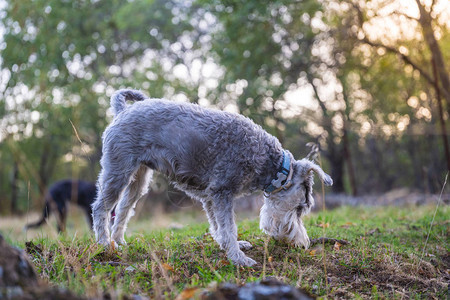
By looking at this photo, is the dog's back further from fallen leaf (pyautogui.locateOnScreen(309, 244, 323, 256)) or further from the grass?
fallen leaf (pyautogui.locateOnScreen(309, 244, 323, 256))

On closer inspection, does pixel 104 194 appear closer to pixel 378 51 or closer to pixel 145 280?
pixel 145 280

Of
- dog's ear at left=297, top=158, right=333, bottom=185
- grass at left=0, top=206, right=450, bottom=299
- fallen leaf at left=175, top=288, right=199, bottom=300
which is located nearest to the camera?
fallen leaf at left=175, top=288, right=199, bottom=300

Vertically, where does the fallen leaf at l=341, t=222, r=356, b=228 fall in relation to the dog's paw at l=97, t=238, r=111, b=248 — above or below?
below

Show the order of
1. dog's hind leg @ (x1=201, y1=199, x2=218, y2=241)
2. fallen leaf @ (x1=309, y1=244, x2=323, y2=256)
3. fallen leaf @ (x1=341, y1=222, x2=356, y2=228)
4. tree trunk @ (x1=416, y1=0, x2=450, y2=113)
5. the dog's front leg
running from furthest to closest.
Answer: tree trunk @ (x1=416, y1=0, x2=450, y2=113)
fallen leaf @ (x1=341, y1=222, x2=356, y2=228)
dog's hind leg @ (x1=201, y1=199, x2=218, y2=241)
fallen leaf @ (x1=309, y1=244, x2=323, y2=256)
the dog's front leg

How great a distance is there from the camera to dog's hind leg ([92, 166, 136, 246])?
4426mm

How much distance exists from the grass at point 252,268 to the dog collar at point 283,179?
2.16 feet

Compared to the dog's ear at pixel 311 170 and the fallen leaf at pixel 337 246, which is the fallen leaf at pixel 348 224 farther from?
the dog's ear at pixel 311 170

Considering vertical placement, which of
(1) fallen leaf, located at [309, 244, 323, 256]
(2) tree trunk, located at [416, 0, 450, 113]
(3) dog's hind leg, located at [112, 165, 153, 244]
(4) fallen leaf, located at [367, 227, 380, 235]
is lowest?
(4) fallen leaf, located at [367, 227, 380, 235]

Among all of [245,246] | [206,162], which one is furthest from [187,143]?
[245,246]

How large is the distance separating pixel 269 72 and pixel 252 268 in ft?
38.9

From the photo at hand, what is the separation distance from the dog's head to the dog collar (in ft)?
0.28

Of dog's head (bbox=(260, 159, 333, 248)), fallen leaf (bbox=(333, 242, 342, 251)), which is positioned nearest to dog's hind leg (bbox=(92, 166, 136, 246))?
dog's head (bbox=(260, 159, 333, 248))

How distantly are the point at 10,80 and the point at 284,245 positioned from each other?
148 inches

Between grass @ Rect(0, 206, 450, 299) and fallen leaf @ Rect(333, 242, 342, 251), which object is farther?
fallen leaf @ Rect(333, 242, 342, 251)
